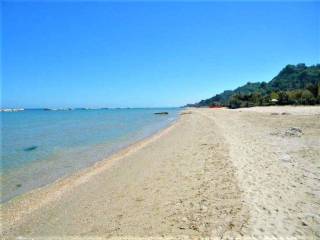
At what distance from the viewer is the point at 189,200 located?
25.0 feet

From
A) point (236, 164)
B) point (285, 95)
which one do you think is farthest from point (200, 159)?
point (285, 95)

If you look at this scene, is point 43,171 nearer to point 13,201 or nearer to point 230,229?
point 13,201

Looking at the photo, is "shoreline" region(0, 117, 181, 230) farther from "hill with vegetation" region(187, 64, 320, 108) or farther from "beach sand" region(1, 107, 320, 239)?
"hill with vegetation" region(187, 64, 320, 108)

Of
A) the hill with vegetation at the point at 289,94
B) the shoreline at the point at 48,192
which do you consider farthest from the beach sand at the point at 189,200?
the hill with vegetation at the point at 289,94

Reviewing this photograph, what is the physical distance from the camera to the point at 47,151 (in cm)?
1966

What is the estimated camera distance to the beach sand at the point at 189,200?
594 centimetres

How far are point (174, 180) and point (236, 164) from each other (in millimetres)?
2675

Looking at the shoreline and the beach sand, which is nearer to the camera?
the beach sand

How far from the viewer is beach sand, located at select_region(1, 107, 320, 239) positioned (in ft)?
19.5

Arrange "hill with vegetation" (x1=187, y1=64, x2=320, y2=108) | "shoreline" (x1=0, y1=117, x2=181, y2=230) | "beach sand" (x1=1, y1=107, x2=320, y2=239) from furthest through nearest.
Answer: "hill with vegetation" (x1=187, y1=64, x2=320, y2=108)
"shoreline" (x1=0, y1=117, x2=181, y2=230)
"beach sand" (x1=1, y1=107, x2=320, y2=239)

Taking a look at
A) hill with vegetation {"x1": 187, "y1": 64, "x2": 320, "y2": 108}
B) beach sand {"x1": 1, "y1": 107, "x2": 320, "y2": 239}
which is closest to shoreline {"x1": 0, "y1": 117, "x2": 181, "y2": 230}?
beach sand {"x1": 1, "y1": 107, "x2": 320, "y2": 239}

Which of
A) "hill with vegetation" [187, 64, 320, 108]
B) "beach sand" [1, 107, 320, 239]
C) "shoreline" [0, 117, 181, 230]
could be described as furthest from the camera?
"hill with vegetation" [187, 64, 320, 108]

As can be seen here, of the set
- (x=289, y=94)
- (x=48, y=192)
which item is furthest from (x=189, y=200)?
(x=289, y=94)

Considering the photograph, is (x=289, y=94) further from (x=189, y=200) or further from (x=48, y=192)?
(x=48, y=192)
